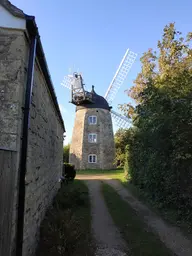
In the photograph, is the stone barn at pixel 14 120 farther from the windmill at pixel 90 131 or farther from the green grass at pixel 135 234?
the windmill at pixel 90 131

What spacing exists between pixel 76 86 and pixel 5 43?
85.4ft

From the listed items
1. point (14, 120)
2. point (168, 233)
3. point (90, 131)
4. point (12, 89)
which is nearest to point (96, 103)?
point (90, 131)

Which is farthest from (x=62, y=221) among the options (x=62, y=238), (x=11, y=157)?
(x=11, y=157)

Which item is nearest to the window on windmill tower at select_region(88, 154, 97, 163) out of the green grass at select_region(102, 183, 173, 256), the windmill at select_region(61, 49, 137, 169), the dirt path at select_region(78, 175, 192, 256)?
the windmill at select_region(61, 49, 137, 169)

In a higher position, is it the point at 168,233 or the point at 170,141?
the point at 170,141

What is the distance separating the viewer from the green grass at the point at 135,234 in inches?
174

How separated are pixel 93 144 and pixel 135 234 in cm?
2287

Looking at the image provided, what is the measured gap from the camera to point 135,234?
5340 mm

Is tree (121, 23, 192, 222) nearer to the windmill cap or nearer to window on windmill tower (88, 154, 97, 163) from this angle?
window on windmill tower (88, 154, 97, 163)

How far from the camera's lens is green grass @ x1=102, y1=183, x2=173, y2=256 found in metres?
4.43

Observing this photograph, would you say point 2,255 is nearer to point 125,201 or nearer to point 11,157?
point 11,157

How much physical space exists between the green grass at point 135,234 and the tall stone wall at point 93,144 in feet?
64.3

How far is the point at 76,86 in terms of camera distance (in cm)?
2878

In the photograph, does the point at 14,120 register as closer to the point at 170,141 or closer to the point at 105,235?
the point at 105,235
